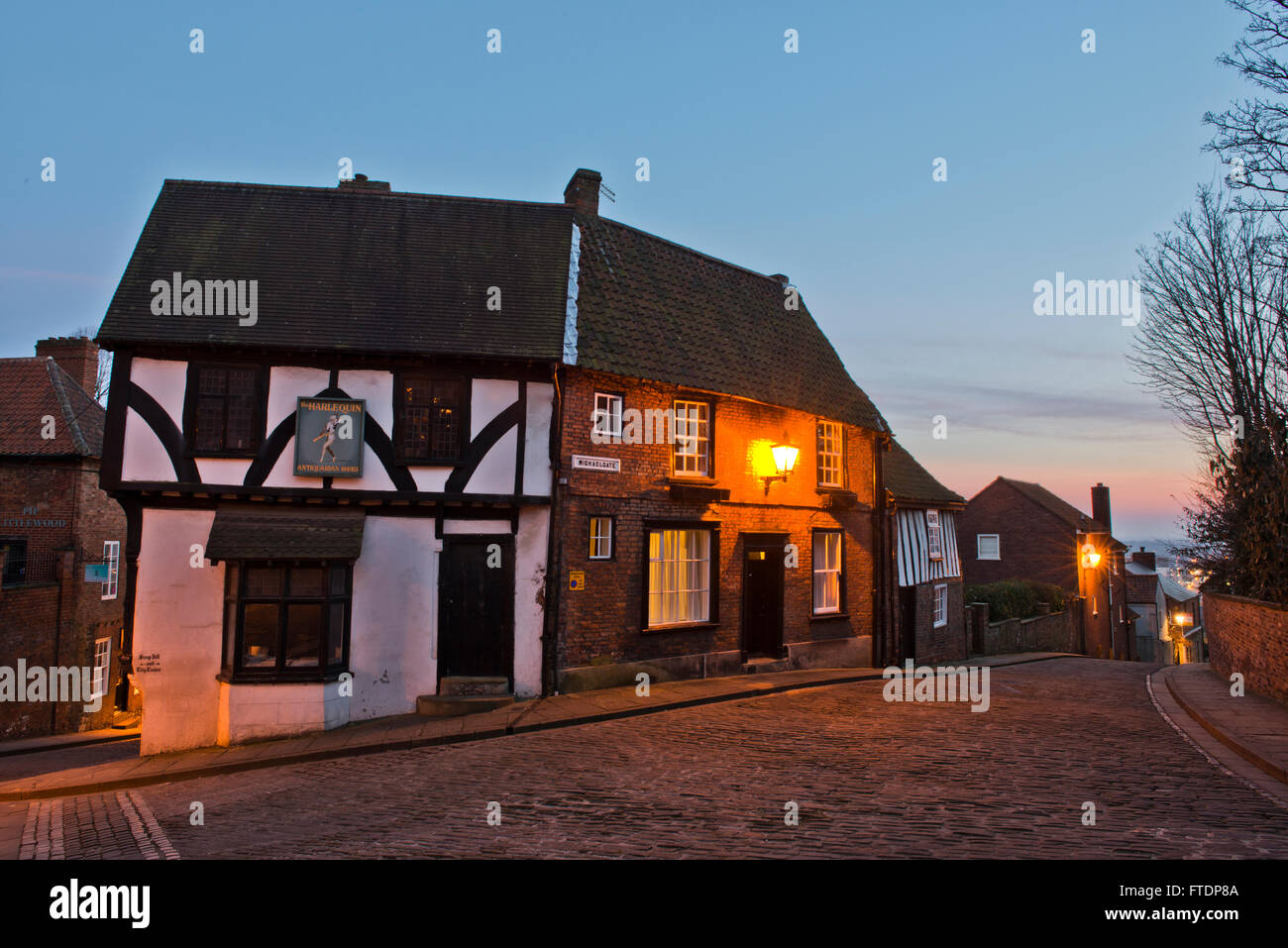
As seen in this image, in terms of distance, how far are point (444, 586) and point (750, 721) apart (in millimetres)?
5524

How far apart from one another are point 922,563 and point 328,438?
55.3 feet

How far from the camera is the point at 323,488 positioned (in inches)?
510

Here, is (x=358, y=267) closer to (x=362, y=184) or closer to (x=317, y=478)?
(x=362, y=184)

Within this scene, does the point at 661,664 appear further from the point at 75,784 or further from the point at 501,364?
the point at 75,784

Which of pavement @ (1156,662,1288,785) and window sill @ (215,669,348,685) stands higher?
window sill @ (215,669,348,685)

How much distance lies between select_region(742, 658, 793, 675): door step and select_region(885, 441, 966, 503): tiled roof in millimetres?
6020

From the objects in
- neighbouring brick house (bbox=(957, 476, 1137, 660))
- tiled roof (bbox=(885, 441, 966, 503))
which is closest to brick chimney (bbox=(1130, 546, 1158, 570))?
neighbouring brick house (bbox=(957, 476, 1137, 660))

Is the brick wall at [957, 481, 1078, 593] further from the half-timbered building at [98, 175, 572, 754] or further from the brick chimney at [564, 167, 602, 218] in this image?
the half-timbered building at [98, 175, 572, 754]

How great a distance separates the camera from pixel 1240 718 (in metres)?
12.5

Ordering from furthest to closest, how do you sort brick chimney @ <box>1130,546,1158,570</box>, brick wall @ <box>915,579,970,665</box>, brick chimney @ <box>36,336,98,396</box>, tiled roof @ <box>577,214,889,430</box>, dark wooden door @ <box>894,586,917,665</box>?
brick chimney @ <box>1130,546,1158,570</box>, brick chimney @ <box>36,336,98,396</box>, brick wall @ <box>915,579,970,665</box>, dark wooden door @ <box>894,586,917,665</box>, tiled roof @ <box>577,214,889,430</box>

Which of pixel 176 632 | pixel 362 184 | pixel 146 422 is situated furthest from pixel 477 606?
pixel 362 184

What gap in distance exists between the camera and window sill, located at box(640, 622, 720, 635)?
15.0 m

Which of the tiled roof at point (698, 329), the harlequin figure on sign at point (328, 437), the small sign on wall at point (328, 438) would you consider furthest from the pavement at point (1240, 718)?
the harlequin figure on sign at point (328, 437)

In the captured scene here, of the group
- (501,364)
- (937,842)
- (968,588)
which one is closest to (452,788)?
(937,842)
